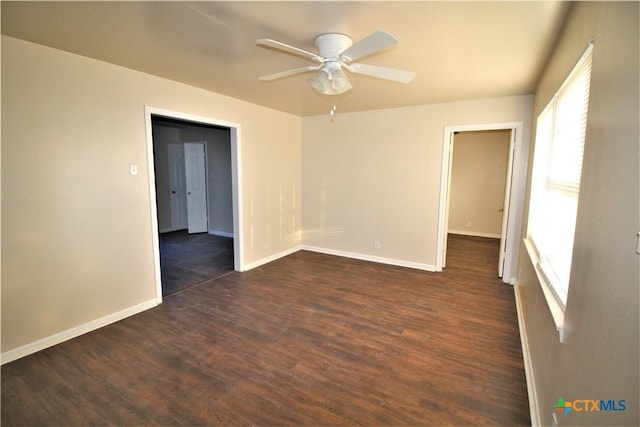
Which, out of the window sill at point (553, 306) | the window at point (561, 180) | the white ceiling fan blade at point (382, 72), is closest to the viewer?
the window sill at point (553, 306)

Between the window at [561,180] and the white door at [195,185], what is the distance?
6395 mm

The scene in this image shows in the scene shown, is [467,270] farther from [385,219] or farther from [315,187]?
[315,187]

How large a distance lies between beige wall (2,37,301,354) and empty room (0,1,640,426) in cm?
2

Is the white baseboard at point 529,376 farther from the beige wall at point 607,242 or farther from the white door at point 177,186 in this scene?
the white door at point 177,186

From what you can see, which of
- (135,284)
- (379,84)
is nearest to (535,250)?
(379,84)

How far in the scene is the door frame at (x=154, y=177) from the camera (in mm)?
3135

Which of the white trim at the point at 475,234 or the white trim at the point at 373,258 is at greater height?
the white trim at the point at 475,234

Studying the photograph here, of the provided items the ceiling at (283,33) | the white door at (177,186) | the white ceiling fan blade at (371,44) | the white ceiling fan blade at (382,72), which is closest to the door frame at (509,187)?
the ceiling at (283,33)

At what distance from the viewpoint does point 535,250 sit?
8.45 feet

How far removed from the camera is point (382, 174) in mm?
4742

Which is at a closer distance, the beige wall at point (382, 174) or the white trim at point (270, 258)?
the beige wall at point (382, 174)

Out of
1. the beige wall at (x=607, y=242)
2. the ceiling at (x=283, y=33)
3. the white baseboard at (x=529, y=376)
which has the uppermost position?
the ceiling at (x=283, y=33)

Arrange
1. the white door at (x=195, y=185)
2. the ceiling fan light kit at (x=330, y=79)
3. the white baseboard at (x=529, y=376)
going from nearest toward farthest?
the white baseboard at (x=529, y=376)
the ceiling fan light kit at (x=330, y=79)
the white door at (x=195, y=185)

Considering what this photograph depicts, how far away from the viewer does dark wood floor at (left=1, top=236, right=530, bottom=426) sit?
6.15 ft
